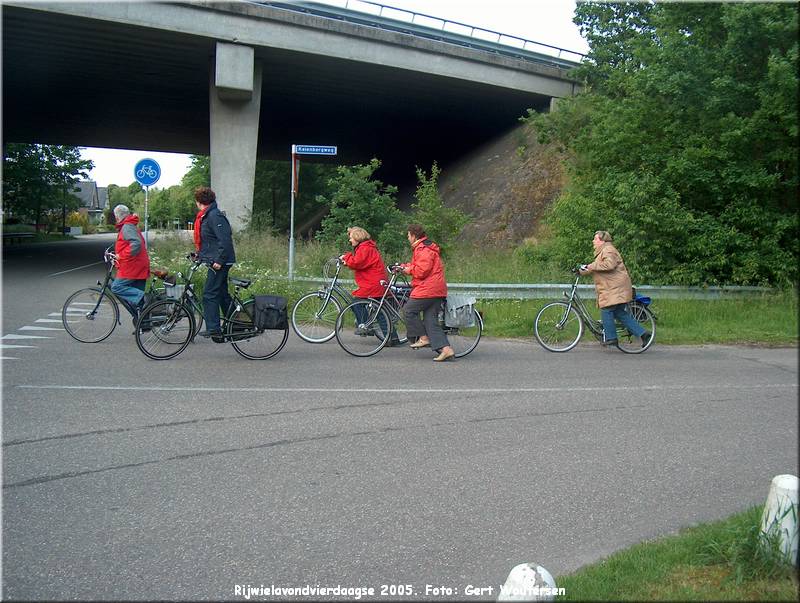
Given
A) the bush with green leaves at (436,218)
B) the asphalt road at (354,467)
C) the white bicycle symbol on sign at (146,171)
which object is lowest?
the asphalt road at (354,467)

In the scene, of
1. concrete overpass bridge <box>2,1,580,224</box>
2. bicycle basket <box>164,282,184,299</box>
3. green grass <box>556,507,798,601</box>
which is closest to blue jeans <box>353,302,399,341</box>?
bicycle basket <box>164,282,184,299</box>

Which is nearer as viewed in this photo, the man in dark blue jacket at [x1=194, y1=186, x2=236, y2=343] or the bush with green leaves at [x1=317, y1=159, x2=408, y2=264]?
the man in dark blue jacket at [x1=194, y1=186, x2=236, y2=343]

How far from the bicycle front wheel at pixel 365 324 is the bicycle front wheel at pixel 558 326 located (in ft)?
8.09

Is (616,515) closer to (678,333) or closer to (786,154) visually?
(678,333)

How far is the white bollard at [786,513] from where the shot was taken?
10.1ft

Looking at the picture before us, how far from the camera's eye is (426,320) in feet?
33.7

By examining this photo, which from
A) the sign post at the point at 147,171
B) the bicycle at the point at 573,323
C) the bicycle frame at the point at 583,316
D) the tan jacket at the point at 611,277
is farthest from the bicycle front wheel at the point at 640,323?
the sign post at the point at 147,171

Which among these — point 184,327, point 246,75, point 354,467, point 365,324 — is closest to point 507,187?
point 246,75

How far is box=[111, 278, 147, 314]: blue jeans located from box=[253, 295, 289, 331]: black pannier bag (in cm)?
208

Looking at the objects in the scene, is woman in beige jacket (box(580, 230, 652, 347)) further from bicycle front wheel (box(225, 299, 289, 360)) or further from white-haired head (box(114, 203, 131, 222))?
white-haired head (box(114, 203, 131, 222))

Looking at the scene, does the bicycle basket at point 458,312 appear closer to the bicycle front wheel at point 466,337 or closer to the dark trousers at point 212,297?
the bicycle front wheel at point 466,337

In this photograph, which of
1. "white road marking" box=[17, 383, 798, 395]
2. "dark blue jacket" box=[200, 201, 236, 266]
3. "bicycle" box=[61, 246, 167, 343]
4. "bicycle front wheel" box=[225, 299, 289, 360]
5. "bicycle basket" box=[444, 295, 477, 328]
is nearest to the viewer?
"white road marking" box=[17, 383, 798, 395]

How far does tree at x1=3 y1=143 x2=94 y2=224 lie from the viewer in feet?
163

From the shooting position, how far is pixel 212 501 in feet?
15.6
